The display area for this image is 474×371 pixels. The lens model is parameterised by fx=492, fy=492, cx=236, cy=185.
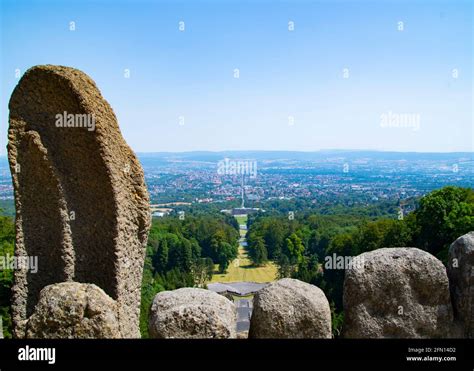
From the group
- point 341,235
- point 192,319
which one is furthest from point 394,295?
point 341,235

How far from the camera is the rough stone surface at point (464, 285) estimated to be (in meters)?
8.04

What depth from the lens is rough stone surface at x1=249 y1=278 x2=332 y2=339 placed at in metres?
7.34

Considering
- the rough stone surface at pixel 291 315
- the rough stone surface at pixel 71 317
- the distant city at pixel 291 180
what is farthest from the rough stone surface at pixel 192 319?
the distant city at pixel 291 180

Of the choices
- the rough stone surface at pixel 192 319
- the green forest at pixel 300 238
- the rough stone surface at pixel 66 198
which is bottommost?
the green forest at pixel 300 238

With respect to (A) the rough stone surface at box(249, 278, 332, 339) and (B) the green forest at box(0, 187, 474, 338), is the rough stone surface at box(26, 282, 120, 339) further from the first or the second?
(B) the green forest at box(0, 187, 474, 338)

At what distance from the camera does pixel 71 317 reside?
22.9ft

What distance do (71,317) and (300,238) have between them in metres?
54.2

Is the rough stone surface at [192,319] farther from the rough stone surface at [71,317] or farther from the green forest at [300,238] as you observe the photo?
the green forest at [300,238]

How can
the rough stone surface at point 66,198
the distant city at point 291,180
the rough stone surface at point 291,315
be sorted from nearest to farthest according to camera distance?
the rough stone surface at point 291,315 → the rough stone surface at point 66,198 → the distant city at point 291,180

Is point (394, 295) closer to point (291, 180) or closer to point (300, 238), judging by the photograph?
point (300, 238)

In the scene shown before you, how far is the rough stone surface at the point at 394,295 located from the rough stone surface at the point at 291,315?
613 millimetres
